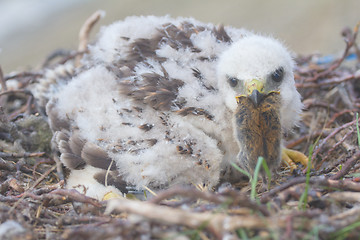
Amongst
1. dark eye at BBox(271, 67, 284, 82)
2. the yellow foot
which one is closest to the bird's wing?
dark eye at BBox(271, 67, 284, 82)

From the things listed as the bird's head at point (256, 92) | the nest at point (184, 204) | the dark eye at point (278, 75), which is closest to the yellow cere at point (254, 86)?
the bird's head at point (256, 92)

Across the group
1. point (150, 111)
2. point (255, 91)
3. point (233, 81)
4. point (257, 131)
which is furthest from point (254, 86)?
point (150, 111)

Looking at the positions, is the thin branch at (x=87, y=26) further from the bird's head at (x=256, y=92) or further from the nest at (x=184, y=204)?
the bird's head at (x=256, y=92)

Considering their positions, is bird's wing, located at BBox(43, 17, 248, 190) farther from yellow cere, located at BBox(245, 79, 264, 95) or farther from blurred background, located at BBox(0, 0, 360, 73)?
blurred background, located at BBox(0, 0, 360, 73)

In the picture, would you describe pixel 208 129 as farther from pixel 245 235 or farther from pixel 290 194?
pixel 245 235

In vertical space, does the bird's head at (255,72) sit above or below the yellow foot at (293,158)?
above

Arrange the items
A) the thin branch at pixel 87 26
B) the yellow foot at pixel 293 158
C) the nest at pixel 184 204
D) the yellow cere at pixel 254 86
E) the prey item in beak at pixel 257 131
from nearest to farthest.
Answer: the nest at pixel 184 204
the prey item in beak at pixel 257 131
the yellow cere at pixel 254 86
the yellow foot at pixel 293 158
the thin branch at pixel 87 26

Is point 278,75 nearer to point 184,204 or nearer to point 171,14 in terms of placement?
point 184,204
